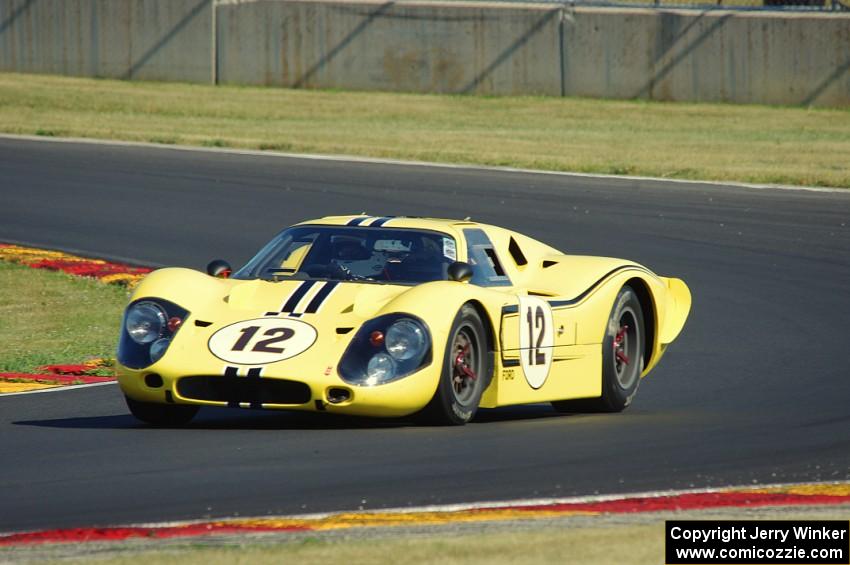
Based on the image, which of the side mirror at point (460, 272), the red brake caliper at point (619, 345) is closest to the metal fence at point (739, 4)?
the red brake caliper at point (619, 345)

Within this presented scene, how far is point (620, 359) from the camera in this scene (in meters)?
10.6

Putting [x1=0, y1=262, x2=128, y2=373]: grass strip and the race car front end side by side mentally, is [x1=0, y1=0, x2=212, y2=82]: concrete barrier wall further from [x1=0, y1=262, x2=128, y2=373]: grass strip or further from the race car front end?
the race car front end

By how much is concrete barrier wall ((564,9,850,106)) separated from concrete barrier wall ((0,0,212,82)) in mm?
8338

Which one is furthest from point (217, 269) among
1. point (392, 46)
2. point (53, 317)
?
point (392, 46)

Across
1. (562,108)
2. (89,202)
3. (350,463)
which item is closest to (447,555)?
(350,463)

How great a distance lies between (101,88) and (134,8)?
2.25 metres

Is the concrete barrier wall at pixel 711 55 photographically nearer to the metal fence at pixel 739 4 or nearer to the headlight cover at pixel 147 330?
the metal fence at pixel 739 4

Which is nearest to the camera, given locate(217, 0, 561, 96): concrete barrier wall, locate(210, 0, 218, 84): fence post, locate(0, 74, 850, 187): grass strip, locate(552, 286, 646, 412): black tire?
locate(552, 286, 646, 412): black tire

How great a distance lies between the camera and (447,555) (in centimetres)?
561

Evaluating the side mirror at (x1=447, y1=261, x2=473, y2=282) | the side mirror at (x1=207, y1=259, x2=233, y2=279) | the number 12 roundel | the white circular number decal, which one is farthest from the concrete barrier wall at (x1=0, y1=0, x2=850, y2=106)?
the white circular number decal

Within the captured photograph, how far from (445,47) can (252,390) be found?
26608mm

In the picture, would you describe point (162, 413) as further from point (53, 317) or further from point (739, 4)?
point (739, 4)

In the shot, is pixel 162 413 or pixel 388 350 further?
pixel 162 413

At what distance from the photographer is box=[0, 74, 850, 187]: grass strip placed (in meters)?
25.5
